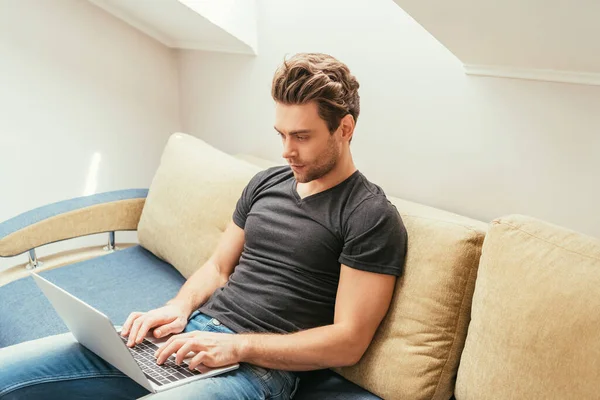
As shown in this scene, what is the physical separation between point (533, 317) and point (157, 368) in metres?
0.79

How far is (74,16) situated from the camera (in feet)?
8.30

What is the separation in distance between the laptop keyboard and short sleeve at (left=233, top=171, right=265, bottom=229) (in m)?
0.45

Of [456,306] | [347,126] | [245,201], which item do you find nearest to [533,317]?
[456,306]

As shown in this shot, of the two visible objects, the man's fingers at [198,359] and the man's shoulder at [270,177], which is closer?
the man's fingers at [198,359]

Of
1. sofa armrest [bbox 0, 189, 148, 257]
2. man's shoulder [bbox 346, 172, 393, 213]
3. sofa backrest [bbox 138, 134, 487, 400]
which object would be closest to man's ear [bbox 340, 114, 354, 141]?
man's shoulder [bbox 346, 172, 393, 213]

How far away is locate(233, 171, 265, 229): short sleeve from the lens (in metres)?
1.77

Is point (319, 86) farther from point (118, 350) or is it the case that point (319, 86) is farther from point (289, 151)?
point (118, 350)

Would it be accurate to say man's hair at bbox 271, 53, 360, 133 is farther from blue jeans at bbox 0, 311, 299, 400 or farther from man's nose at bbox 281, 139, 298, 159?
blue jeans at bbox 0, 311, 299, 400

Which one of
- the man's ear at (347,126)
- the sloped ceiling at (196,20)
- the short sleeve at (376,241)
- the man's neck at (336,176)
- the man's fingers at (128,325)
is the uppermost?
the sloped ceiling at (196,20)

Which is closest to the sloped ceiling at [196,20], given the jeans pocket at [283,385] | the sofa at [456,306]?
the sofa at [456,306]

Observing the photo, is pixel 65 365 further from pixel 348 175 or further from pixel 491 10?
pixel 491 10

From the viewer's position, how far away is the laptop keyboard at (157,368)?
133 centimetres

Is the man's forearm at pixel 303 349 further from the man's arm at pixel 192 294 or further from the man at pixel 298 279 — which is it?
the man's arm at pixel 192 294

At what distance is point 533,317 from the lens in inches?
48.3
